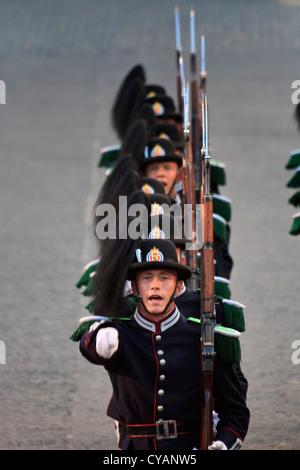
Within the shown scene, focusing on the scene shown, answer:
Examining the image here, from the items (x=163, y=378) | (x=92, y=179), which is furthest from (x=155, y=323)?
(x=92, y=179)

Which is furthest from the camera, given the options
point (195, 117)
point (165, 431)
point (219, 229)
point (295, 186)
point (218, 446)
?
point (195, 117)

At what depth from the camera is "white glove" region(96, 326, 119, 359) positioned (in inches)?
204

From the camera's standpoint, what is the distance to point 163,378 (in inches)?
214

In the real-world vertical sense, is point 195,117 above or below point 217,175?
above

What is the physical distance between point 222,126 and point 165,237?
10.6 m

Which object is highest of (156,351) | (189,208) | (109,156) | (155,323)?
(109,156)

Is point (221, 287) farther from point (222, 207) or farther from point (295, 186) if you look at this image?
point (295, 186)

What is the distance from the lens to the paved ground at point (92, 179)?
27.8ft

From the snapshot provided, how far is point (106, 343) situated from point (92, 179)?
944cm

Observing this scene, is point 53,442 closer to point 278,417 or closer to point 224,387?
point 278,417

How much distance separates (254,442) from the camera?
7715mm

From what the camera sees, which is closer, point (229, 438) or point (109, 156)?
point (229, 438)

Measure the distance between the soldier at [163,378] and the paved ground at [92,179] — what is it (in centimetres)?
224

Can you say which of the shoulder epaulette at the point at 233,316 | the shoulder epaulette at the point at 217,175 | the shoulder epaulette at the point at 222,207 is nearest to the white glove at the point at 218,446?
the shoulder epaulette at the point at 233,316
